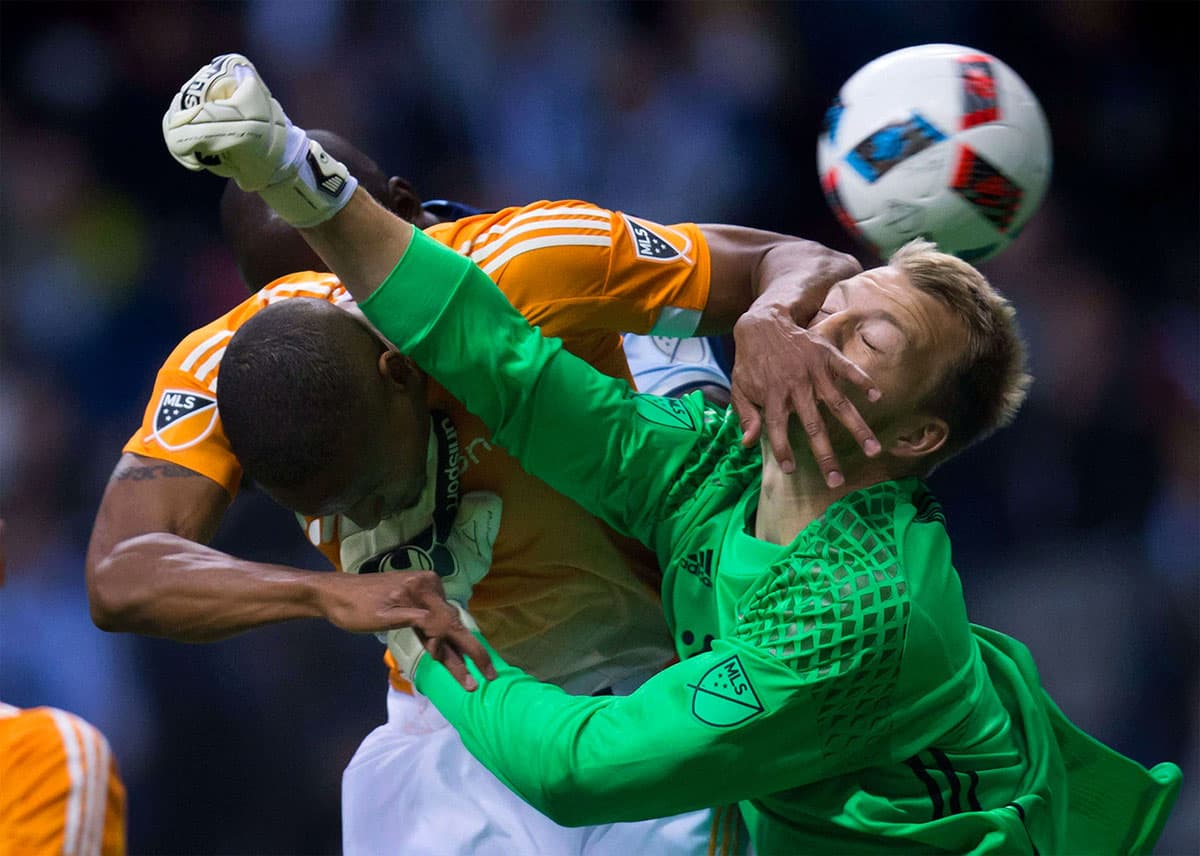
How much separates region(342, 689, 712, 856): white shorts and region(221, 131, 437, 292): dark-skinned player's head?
3.46 feet

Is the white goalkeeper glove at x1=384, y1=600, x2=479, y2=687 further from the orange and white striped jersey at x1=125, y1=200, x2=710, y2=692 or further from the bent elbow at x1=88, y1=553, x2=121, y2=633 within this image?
the bent elbow at x1=88, y1=553, x2=121, y2=633

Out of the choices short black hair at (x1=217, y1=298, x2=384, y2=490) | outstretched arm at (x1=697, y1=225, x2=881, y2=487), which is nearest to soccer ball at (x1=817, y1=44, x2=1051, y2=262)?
outstretched arm at (x1=697, y1=225, x2=881, y2=487)

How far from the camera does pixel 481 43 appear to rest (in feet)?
20.0

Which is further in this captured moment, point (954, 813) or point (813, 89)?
point (813, 89)

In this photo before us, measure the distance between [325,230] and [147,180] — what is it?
3.87 metres

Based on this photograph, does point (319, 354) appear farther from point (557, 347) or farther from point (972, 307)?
point (972, 307)

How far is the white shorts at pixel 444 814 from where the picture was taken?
2820 millimetres

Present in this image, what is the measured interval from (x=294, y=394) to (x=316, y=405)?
0.04 metres

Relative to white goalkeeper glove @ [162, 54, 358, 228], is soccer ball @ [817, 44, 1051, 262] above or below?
below

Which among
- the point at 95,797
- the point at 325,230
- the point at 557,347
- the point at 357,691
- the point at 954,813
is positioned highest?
the point at 325,230

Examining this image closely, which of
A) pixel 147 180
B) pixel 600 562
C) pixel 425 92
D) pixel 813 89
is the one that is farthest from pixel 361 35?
pixel 600 562

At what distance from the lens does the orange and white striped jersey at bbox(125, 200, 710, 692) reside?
8.82 feet

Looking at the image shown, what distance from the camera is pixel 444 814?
296 cm

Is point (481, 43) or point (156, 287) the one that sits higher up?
point (481, 43)
